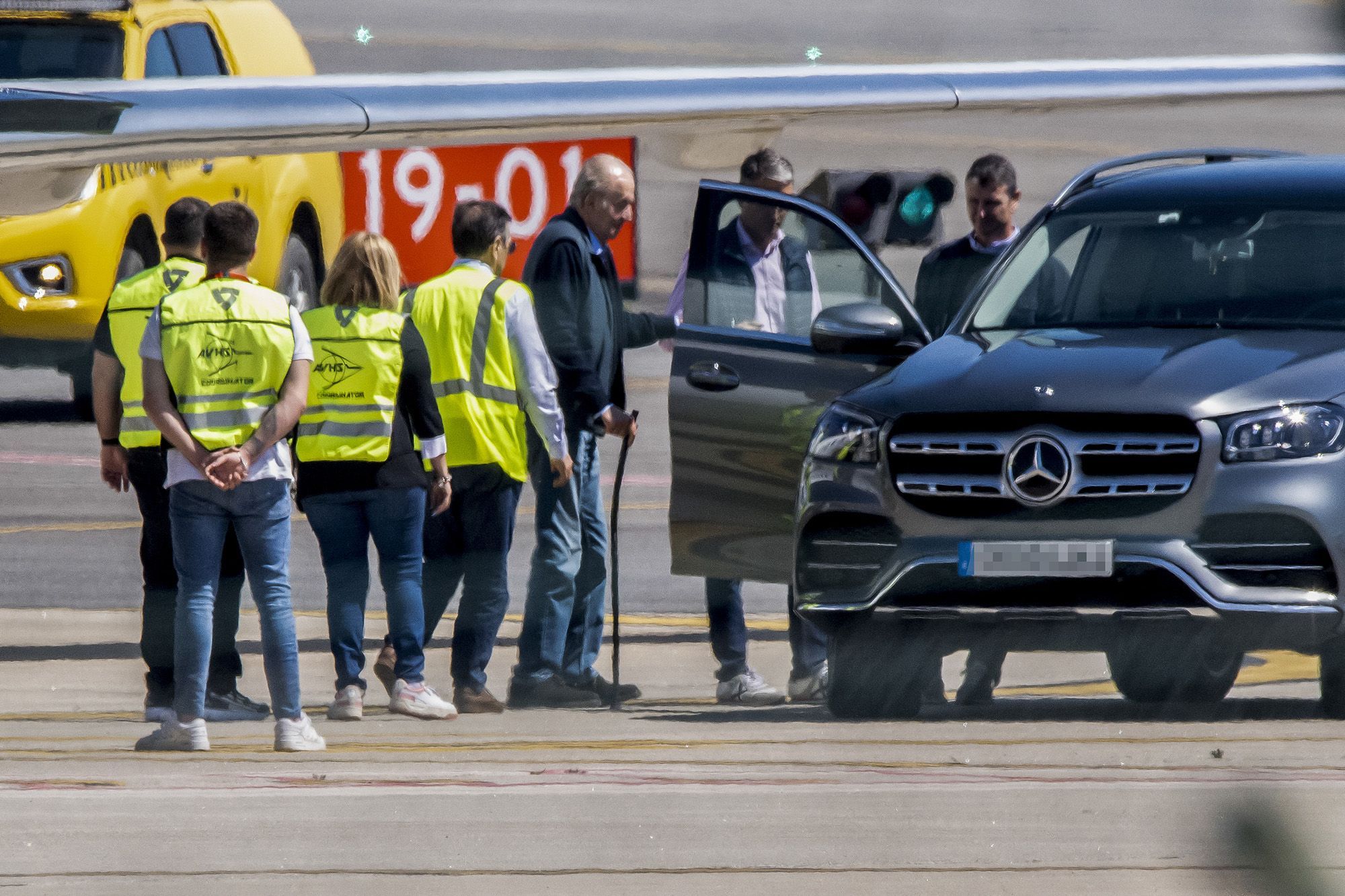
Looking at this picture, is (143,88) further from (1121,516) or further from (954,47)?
(954,47)

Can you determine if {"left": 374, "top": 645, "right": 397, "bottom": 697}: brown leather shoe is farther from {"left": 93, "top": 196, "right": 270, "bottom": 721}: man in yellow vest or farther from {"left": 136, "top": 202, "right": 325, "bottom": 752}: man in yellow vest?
{"left": 136, "top": 202, "right": 325, "bottom": 752}: man in yellow vest

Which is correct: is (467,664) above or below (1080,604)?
below

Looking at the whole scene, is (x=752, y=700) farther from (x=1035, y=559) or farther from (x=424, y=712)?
(x=1035, y=559)

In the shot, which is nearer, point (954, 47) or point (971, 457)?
point (971, 457)

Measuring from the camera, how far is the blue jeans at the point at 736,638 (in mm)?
7250

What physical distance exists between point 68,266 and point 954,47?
930 inches

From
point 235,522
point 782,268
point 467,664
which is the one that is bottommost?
point 467,664

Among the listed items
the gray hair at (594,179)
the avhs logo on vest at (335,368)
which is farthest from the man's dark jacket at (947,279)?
the avhs logo on vest at (335,368)

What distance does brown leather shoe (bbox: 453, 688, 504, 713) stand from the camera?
272 inches

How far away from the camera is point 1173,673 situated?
659 centimetres

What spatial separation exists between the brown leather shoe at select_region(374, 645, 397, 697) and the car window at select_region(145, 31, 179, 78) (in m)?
5.47

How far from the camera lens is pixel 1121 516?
5.54 m

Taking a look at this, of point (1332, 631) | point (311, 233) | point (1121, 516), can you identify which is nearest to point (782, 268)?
point (1121, 516)

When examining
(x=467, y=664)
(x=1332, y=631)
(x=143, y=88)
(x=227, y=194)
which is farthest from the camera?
(x=227, y=194)
